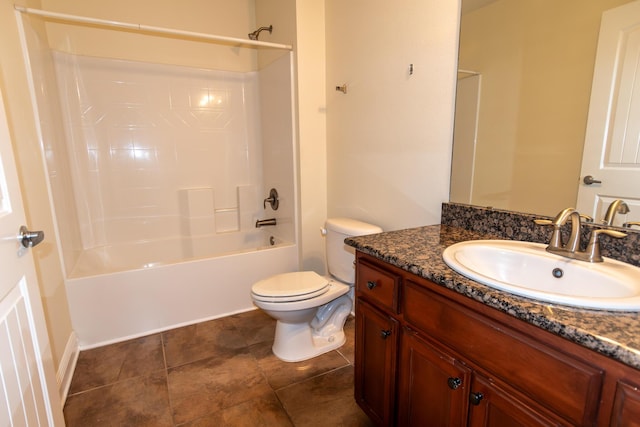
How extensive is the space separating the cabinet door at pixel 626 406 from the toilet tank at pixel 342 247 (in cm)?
130

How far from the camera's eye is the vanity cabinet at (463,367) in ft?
2.06

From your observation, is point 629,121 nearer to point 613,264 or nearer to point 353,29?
point 613,264

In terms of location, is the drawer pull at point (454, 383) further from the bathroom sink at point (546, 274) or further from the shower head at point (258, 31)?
the shower head at point (258, 31)

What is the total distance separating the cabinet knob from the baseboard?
1823 mm

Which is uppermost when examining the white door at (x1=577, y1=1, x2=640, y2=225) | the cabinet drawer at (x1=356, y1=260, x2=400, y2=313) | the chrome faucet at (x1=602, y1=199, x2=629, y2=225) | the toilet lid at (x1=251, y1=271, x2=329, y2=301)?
the white door at (x1=577, y1=1, x2=640, y2=225)

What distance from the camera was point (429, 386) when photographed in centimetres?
102

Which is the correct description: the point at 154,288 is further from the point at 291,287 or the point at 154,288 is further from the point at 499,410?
the point at 499,410

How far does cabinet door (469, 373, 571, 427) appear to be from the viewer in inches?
28.4

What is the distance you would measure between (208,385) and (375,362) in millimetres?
955

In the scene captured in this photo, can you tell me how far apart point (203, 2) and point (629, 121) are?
301cm

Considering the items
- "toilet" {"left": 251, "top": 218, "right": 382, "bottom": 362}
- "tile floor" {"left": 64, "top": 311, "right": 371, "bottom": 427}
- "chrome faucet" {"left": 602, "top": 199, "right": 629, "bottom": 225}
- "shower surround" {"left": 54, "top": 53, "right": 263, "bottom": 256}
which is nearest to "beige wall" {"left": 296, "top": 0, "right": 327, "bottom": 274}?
"toilet" {"left": 251, "top": 218, "right": 382, "bottom": 362}

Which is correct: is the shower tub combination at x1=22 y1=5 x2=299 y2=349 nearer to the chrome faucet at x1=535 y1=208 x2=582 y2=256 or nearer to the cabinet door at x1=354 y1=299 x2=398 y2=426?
the cabinet door at x1=354 y1=299 x2=398 y2=426

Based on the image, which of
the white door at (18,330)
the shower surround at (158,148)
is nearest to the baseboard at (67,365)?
the white door at (18,330)

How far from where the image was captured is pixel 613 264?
0.91 meters
